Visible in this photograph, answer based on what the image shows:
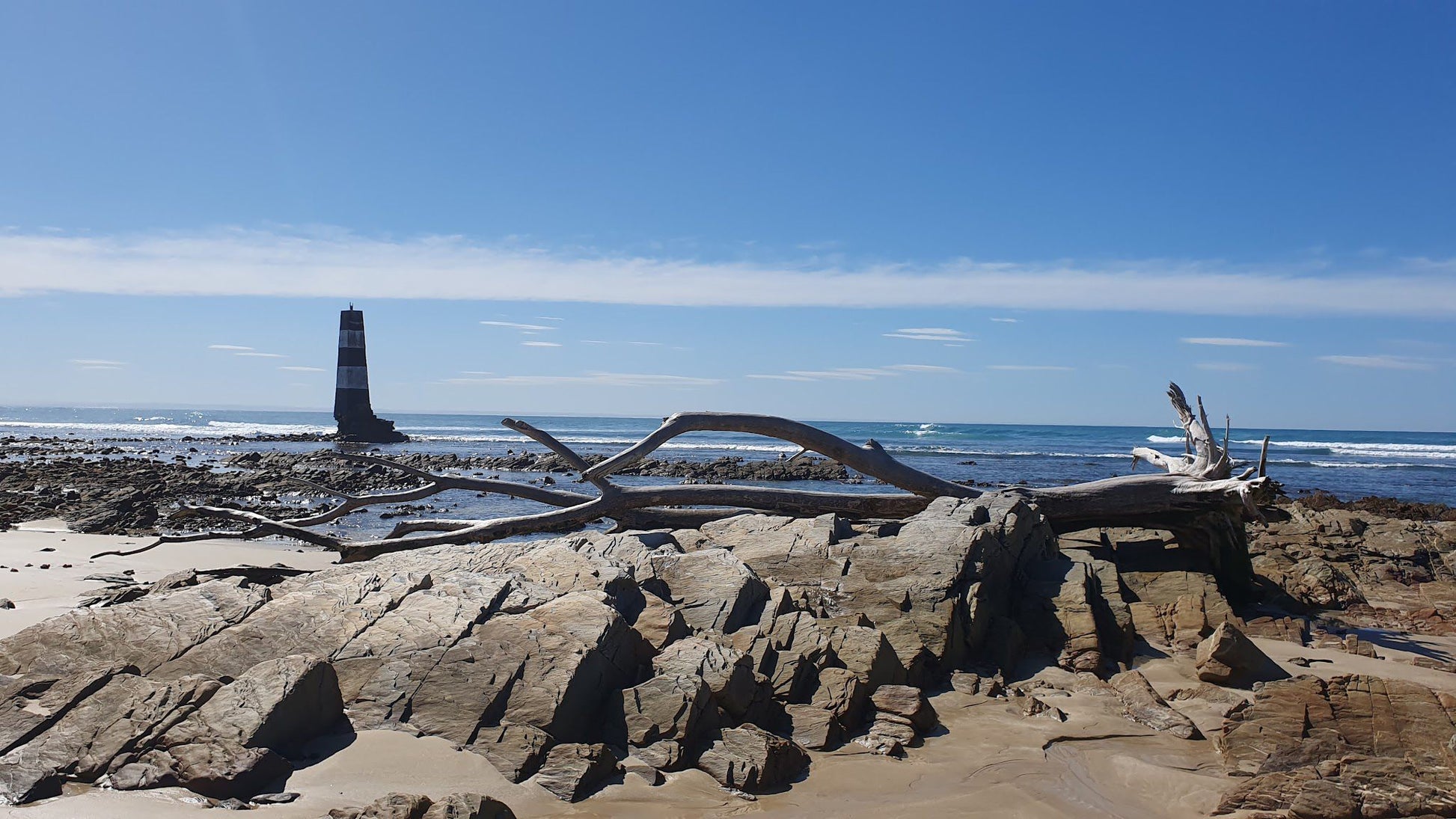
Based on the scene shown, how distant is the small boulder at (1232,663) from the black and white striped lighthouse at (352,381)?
40.6m

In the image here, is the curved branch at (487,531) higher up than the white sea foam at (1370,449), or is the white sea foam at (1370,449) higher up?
the white sea foam at (1370,449)

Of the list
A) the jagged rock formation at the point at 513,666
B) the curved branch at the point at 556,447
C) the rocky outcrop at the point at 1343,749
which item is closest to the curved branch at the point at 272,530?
the curved branch at the point at 556,447

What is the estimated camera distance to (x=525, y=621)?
481 cm

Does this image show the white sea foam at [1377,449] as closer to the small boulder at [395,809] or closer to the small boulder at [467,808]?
the small boulder at [467,808]

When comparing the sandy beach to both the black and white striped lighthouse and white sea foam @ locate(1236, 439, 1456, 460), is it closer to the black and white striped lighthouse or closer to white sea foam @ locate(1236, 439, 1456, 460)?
the black and white striped lighthouse

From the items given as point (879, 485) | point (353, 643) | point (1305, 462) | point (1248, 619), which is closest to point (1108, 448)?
point (1305, 462)

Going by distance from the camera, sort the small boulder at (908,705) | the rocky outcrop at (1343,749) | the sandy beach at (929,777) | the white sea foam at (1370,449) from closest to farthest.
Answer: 1. the sandy beach at (929,777)
2. the rocky outcrop at (1343,749)
3. the small boulder at (908,705)
4. the white sea foam at (1370,449)

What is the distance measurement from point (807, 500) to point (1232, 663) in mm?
4520

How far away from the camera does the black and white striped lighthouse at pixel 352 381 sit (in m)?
40.7

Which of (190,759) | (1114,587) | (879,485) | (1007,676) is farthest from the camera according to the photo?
(879,485)

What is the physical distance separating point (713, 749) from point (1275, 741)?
9.92 ft

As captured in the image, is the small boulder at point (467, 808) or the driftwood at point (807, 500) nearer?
the small boulder at point (467, 808)

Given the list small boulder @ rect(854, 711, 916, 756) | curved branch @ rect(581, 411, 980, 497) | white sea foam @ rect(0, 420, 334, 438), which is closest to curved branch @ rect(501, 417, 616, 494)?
curved branch @ rect(581, 411, 980, 497)

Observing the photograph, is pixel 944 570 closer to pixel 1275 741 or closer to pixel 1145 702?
pixel 1145 702
